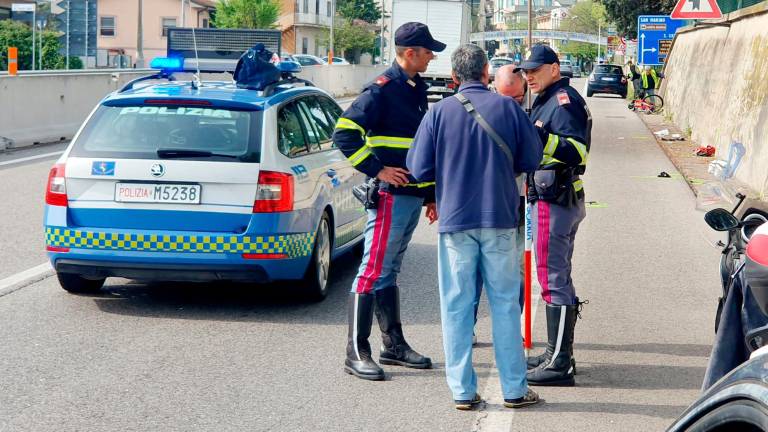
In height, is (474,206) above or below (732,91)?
below

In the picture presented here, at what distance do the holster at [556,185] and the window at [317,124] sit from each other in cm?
257

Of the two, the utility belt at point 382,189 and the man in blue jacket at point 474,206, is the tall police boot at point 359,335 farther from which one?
the man in blue jacket at point 474,206

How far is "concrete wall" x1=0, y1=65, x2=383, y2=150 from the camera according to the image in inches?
795

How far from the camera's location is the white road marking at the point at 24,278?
339 inches

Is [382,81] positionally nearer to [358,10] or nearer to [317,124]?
[317,124]

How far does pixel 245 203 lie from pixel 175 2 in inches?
3106

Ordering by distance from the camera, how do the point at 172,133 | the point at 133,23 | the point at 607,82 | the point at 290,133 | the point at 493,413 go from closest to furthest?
the point at 493,413 → the point at 172,133 → the point at 290,133 → the point at 607,82 → the point at 133,23

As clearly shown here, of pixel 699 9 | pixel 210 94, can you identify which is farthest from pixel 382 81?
pixel 699 9

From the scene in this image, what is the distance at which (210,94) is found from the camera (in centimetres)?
818

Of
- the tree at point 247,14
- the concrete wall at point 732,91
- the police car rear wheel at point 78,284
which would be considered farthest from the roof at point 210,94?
the tree at point 247,14

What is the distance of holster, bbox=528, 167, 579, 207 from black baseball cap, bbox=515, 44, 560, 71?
1.94 feet

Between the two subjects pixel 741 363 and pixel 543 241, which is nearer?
pixel 741 363

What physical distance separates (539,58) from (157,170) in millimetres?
2693

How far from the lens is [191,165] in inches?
303
